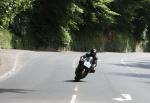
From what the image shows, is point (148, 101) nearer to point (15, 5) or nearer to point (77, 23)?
point (15, 5)

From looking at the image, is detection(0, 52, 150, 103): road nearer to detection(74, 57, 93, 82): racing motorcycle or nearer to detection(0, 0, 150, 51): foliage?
detection(74, 57, 93, 82): racing motorcycle

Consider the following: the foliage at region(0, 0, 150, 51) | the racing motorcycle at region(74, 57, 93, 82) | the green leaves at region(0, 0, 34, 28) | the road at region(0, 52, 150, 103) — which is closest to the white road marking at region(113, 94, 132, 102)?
the road at region(0, 52, 150, 103)

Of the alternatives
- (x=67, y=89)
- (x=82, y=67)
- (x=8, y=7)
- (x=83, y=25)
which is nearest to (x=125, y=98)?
(x=67, y=89)

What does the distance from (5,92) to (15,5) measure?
171 inches

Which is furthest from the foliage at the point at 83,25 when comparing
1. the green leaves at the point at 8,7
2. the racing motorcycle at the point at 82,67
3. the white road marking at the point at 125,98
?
the white road marking at the point at 125,98

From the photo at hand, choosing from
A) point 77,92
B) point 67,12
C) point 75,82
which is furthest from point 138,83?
point 67,12

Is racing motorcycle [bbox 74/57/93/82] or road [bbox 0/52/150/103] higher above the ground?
racing motorcycle [bbox 74/57/93/82]

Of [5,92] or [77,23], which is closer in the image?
[5,92]

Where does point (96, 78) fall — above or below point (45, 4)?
below

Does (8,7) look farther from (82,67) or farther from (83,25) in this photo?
(83,25)

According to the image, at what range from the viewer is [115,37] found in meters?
80.9

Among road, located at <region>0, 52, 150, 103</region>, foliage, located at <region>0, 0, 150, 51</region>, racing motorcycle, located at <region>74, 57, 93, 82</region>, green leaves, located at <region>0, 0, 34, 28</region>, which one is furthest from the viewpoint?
foliage, located at <region>0, 0, 150, 51</region>

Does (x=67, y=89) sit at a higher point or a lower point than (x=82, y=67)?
lower

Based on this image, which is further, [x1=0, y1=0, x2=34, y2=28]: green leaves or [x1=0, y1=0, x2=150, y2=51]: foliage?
[x1=0, y1=0, x2=150, y2=51]: foliage
